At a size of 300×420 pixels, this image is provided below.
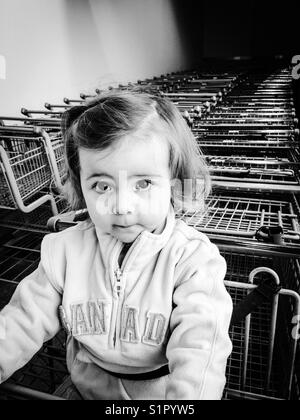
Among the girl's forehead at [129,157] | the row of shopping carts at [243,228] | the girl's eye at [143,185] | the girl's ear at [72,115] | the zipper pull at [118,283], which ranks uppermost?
the girl's ear at [72,115]

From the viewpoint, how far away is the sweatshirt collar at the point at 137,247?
0.91 m

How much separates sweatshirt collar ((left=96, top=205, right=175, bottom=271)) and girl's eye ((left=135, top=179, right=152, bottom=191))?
0.12 metres

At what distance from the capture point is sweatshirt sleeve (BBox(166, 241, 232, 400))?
77cm

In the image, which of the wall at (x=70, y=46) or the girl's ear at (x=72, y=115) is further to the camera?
the wall at (x=70, y=46)

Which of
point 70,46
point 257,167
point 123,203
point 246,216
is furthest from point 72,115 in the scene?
point 70,46

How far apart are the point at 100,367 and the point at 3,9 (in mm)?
3772

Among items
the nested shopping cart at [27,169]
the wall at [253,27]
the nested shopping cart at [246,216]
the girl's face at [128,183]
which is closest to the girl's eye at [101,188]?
the girl's face at [128,183]

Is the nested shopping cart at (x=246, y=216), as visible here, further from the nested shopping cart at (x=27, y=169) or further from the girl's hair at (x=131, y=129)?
the nested shopping cart at (x=27, y=169)

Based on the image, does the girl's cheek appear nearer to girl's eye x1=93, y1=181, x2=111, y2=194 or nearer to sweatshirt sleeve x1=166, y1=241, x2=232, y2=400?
girl's eye x1=93, y1=181, x2=111, y2=194

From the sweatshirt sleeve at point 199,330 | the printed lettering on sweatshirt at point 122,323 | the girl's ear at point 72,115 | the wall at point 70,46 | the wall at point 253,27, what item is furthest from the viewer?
the wall at point 253,27

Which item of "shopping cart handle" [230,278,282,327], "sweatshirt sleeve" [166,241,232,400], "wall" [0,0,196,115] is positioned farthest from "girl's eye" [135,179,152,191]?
"wall" [0,0,196,115]

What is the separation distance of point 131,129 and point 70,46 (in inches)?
178

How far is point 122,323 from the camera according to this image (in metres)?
0.93

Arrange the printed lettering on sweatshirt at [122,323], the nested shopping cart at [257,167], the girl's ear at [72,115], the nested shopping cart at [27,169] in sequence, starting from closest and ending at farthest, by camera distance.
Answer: the printed lettering on sweatshirt at [122,323]
the girl's ear at [72,115]
the nested shopping cart at [257,167]
the nested shopping cart at [27,169]
